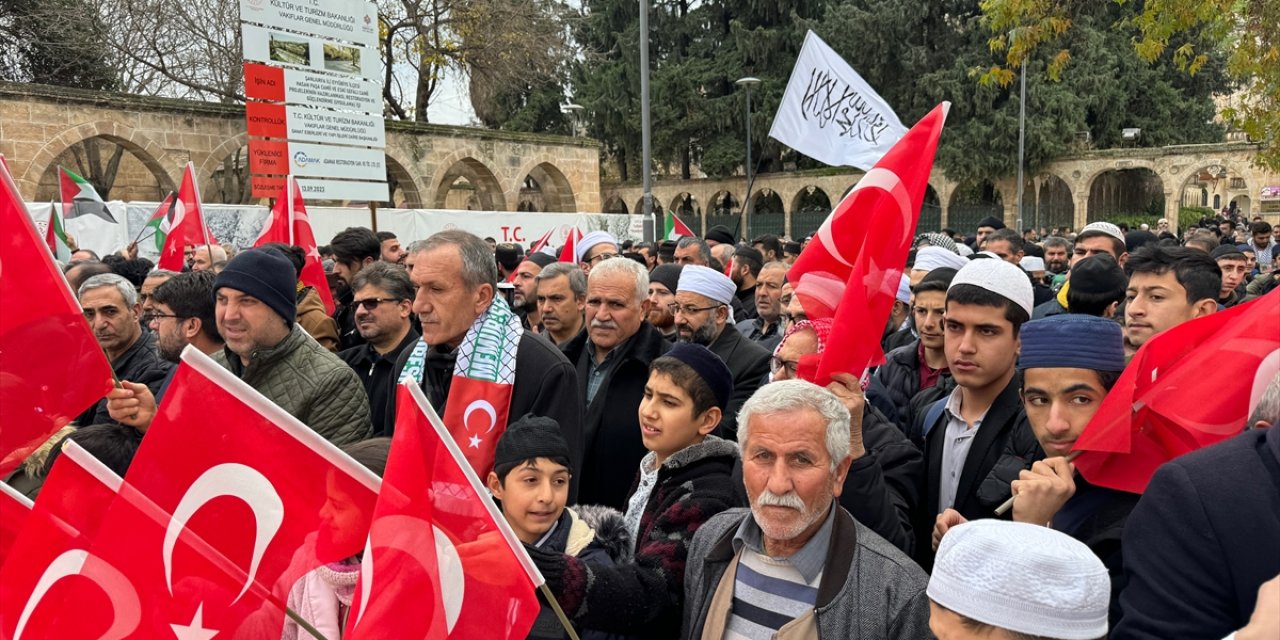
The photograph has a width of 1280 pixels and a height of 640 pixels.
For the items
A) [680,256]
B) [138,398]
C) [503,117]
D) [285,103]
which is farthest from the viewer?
[503,117]

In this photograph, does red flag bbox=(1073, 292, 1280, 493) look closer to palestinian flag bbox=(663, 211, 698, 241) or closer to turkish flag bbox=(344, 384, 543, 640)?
turkish flag bbox=(344, 384, 543, 640)

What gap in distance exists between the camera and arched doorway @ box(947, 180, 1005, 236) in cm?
3362

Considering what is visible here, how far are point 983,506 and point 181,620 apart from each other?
2.16 meters

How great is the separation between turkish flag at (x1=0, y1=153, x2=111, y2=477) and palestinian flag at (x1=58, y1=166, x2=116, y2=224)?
945cm

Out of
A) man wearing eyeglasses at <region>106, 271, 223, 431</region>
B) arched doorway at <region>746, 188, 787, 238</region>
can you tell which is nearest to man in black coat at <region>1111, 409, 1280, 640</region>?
man wearing eyeglasses at <region>106, 271, 223, 431</region>

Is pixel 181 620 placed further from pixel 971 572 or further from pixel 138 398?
pixel 971 572

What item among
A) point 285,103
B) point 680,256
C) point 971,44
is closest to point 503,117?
point 971,44

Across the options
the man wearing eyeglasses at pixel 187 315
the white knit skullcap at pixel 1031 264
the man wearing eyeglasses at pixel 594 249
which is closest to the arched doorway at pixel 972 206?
the white knit skullcap at pixel 1031 264

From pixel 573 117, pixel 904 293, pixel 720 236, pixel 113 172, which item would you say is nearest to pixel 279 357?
pixel 904 293

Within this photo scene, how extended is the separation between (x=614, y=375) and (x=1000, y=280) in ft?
5.68

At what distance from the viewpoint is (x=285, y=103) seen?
40.0ft

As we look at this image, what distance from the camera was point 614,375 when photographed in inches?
169

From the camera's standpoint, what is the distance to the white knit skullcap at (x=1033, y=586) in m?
1.65

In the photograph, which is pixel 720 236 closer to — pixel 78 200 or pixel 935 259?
pixel 935 259
